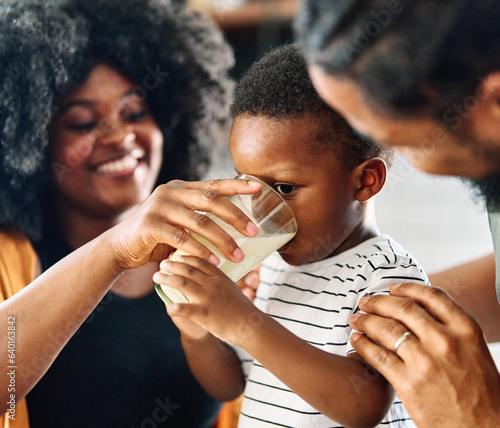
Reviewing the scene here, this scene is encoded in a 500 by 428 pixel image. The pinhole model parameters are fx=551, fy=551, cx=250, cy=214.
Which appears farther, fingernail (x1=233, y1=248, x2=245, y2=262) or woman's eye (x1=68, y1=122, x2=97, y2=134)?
woman's eye (x1=68, y1=122, x2=97, y2=134)

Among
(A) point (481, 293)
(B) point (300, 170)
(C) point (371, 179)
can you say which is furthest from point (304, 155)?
(A) point (481, 293)

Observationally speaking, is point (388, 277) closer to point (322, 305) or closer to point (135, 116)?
point (322, 305)

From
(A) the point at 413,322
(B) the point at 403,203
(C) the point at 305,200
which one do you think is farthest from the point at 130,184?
(B) the point at 403,203

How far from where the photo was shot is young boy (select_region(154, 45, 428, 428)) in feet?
2.42

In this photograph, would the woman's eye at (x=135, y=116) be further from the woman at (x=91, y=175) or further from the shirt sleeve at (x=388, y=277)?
the shirt sleeve at (x=388, y=277)

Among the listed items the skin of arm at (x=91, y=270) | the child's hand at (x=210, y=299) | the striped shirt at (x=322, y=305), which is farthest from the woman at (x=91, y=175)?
the child's hand at (x=210, y=299)

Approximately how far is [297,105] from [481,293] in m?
0.53

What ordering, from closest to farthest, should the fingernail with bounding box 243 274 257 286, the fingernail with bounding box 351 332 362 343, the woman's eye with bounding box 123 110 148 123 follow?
the fingernail with bounding box 351 332 362 343 < the fingernail with bounding box 243 274 257 286 < the woman's eye with bounding box 123 110 148 123

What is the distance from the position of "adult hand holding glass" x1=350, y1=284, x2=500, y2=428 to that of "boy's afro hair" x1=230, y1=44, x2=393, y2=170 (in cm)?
31

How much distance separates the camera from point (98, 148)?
3.92ft

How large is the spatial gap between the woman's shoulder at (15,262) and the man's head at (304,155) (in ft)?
1.58

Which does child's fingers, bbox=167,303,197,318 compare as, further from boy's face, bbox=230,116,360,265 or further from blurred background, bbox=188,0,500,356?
blurred background, bbox=188,0,500,356

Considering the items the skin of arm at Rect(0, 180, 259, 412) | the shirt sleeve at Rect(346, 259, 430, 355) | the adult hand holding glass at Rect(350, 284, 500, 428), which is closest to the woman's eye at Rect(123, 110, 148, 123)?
the skin of arm at Rect(0, 180, 259, 412)

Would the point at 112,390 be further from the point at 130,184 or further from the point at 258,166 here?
the point at 258,166
